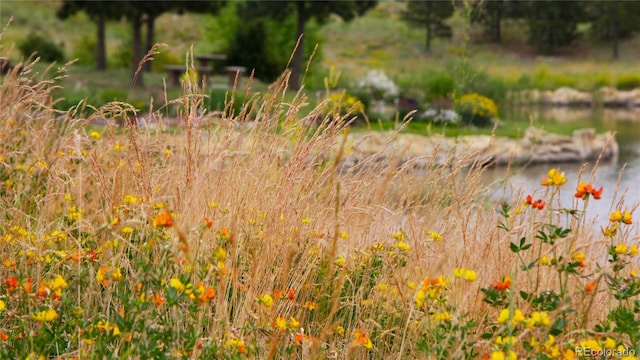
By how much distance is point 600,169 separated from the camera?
12.6 m

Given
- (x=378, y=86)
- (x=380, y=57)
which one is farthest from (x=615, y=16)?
(x=378, y=86)

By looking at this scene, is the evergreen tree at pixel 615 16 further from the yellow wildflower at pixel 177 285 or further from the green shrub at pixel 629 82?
the yellow wildflower at pixel 177 285

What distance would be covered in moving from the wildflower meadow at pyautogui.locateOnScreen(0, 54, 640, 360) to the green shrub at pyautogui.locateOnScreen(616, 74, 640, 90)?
27.4m

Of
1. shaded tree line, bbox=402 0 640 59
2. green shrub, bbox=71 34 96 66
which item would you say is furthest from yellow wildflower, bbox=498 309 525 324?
shaded tree line, bbox=402 0 640 59

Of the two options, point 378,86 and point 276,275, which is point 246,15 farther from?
point 276,275

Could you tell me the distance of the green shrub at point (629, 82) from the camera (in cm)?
2862

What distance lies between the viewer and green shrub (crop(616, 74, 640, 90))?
93.9ft

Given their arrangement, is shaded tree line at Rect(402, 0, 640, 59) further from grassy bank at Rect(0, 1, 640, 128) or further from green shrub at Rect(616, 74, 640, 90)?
green shrub at Rect(616, 74, 640, 90)

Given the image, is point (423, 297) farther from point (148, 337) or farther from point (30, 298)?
point (30, 298)

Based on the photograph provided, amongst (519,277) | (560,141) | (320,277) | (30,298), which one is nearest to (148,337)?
(30,298)

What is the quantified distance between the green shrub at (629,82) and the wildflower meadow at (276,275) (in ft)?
90.0

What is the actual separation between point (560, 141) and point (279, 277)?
12.4 meters

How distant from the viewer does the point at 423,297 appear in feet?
6.59

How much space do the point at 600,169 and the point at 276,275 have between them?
36.1 feet
